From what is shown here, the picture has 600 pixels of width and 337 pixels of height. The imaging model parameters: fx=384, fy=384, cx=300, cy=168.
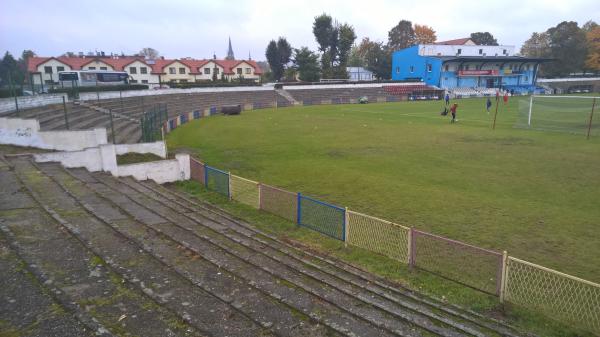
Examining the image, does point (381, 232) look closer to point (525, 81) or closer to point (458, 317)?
point (458, 317)

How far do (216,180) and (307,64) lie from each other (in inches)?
2595

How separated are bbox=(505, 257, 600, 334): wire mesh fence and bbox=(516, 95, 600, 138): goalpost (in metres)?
23.5

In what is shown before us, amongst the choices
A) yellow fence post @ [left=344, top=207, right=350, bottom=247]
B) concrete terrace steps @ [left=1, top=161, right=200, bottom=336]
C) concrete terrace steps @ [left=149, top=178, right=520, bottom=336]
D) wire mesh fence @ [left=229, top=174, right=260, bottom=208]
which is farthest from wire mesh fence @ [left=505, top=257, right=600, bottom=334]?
wire mesh fence @ [left=229, top=174, right=260, bottom=208]

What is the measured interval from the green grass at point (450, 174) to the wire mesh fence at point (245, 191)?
7.00 ft

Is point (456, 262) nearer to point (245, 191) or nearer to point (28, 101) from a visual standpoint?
point (245, 191)

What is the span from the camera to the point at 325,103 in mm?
59406

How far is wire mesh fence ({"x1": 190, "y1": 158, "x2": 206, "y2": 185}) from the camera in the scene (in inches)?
635

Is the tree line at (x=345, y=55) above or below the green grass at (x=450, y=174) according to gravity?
above

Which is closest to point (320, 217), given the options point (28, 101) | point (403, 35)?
point (28, 101)

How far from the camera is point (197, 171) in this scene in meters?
16.7

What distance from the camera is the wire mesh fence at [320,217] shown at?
10938 mm

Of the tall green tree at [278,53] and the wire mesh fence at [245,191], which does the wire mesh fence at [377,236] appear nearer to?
the wire mesh fence at [245,191]

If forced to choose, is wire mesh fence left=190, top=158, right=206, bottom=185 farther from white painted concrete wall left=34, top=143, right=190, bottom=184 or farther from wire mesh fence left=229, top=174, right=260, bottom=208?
wire mesh fence left=229, top=174, right=260, bottom=208

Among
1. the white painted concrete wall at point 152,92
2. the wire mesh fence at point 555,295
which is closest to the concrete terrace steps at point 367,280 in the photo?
the wire mesh fence at point 555,295
